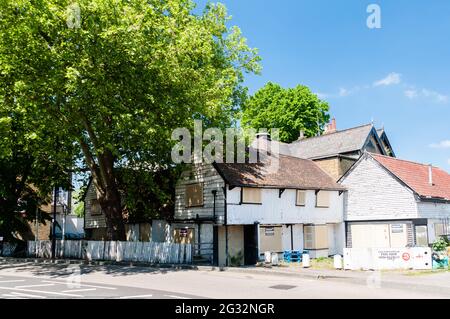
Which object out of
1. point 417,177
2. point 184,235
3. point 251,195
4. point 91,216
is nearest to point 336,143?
point 417,177

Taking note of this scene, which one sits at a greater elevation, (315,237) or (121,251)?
(315,237)

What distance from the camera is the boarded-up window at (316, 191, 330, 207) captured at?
33534 mm

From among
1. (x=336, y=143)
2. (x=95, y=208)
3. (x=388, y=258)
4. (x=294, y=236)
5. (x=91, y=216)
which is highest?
(x=336, y=143)

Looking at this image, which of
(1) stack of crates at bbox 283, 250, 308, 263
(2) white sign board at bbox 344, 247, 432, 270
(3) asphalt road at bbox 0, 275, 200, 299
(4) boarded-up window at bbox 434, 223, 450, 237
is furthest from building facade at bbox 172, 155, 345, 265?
(3) asphalt road at bbox 0, 275, 200, 299

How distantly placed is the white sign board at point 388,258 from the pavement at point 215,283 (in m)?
1.27

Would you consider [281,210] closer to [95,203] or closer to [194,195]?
[194,195]

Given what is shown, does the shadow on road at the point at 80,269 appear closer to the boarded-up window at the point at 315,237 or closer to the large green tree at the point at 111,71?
the large green tree at the point at 111,71

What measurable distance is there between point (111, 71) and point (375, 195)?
21.2m

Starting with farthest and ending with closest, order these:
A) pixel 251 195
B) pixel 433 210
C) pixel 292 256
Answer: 1. pixel 433 210
2. pixel 251 195
3. pixel 292 256

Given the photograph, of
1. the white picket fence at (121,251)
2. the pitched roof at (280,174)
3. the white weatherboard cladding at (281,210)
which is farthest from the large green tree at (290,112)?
the white picket fence at (121,251)

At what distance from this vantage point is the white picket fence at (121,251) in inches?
1032

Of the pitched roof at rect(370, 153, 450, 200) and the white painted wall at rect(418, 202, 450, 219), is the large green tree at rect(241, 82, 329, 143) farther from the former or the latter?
the white painted wall at rect(418, 202, 450, 219)

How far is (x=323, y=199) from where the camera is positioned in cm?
3400

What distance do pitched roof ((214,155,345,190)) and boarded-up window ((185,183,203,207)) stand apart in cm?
229
